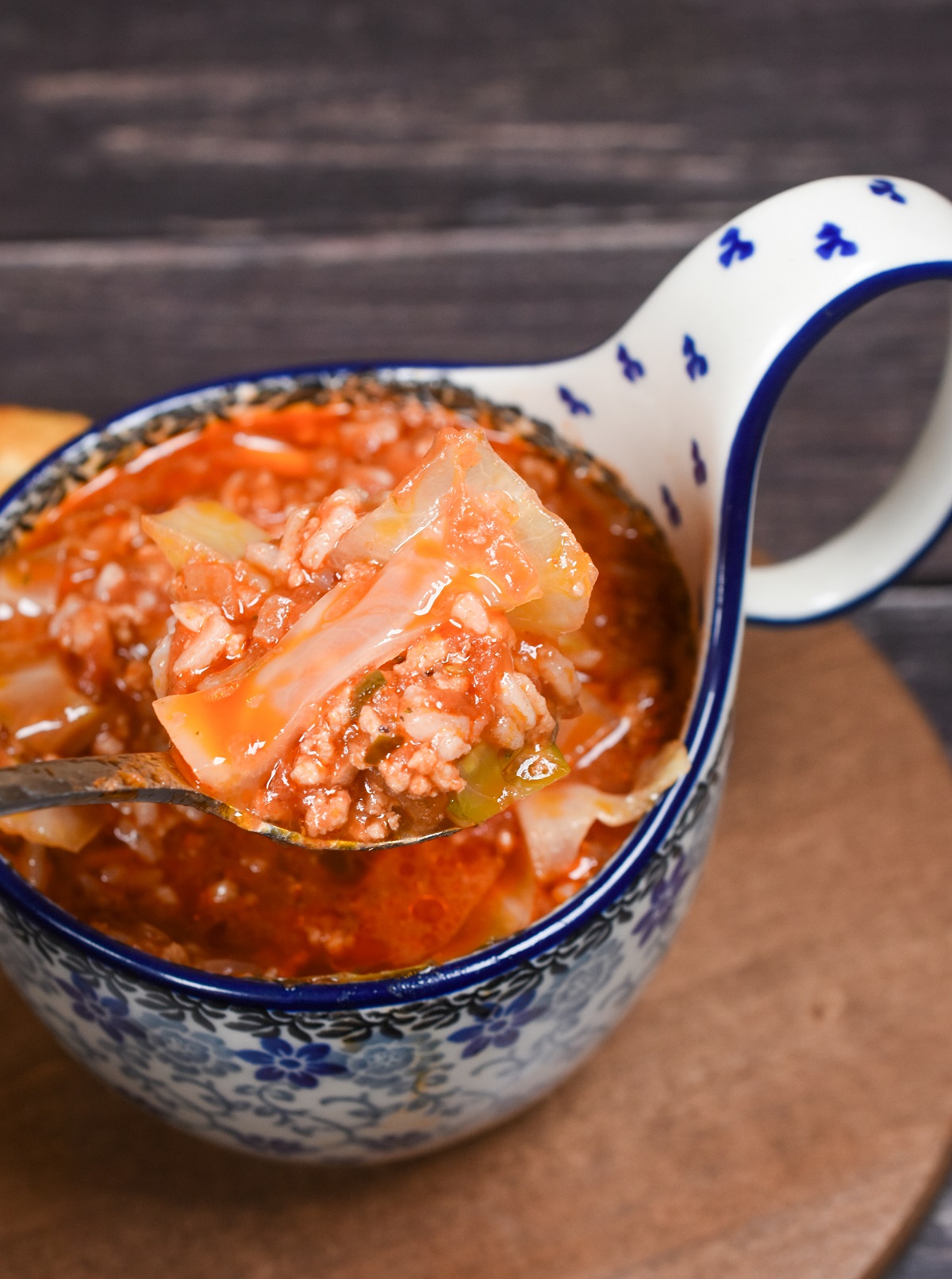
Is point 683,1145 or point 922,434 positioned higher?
point 922,434

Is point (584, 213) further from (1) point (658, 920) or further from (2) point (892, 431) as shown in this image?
(1) point (658, 920)

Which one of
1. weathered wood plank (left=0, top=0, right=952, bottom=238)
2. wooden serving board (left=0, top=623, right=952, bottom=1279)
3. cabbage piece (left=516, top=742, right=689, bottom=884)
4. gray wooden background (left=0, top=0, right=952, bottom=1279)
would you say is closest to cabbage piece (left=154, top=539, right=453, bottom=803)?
cabbage piece (left=516, top=742, right=689, bottom=884)

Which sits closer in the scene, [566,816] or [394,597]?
[394,597]

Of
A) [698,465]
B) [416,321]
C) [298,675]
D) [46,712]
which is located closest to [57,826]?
[46,712]

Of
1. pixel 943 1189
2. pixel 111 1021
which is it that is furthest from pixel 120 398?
pixel 943 1189

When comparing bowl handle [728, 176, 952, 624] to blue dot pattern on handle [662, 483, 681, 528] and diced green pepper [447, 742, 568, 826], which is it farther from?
diced green pepper [447, 742, 568, 826]

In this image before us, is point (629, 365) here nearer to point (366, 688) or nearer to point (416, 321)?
point (366, 688)
